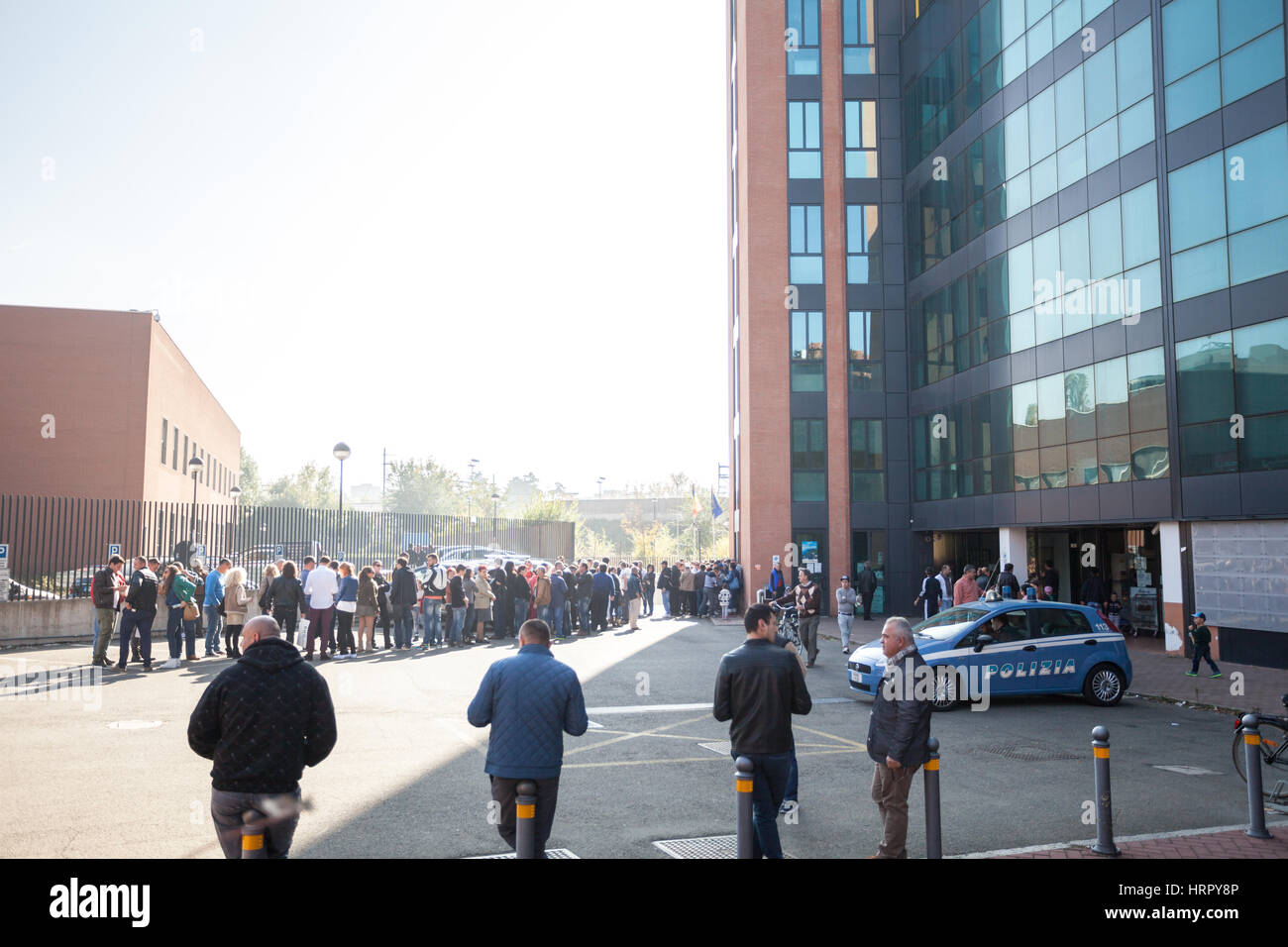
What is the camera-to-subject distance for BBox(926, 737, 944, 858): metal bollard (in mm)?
5953

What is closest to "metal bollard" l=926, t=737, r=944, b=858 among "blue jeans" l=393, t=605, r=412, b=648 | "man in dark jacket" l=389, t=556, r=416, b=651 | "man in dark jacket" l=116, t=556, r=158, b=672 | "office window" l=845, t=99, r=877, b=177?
"man in dark jacket" l=116, t=556, r=158, b=672

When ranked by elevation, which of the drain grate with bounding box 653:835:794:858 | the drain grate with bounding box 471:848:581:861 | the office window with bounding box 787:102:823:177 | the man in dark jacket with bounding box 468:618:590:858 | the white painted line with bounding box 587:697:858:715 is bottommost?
the white painted line with bounding box 587:697:858:715

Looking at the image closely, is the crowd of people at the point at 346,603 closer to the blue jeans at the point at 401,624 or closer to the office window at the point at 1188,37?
the blue jeans at the point at 401,624

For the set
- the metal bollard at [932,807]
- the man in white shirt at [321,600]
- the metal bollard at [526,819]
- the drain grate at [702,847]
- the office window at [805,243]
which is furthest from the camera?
the office window at [805,243]

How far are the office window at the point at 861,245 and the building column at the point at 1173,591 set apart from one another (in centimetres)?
1610

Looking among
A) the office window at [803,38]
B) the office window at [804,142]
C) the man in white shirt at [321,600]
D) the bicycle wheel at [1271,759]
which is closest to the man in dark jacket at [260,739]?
the bicycle wheel at [1271,759]

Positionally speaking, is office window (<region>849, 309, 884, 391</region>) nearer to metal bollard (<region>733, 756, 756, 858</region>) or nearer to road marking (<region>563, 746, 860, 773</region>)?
road marking (<region>563, 746, 860, 773</region>)

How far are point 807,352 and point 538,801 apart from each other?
2969 cm

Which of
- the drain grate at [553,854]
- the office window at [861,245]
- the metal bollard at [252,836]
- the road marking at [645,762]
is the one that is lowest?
the road marking at [645,762]

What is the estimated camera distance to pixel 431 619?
19922mm

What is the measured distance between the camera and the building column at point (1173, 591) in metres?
19.5

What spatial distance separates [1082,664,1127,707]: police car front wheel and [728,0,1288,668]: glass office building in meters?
6.57

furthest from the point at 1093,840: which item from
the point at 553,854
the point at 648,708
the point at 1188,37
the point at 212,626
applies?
the point at 1188,37
